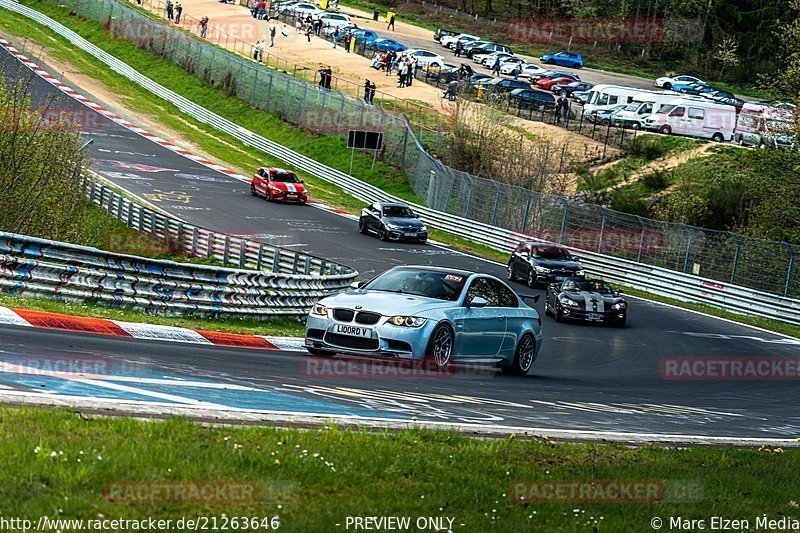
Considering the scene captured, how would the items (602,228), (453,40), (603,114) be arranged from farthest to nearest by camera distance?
(453,40), (603,114), (602,228)

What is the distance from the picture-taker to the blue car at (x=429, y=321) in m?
13.4

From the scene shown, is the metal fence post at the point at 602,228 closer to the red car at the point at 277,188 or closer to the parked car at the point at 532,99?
the red car at the point at 277,188

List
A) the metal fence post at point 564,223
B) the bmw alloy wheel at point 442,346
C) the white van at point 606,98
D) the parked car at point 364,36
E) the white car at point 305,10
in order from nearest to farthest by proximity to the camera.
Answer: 1. the bmw alloy wheel at point 442,346
2. the metal fence post at point 564,223
3. the white van at point 606,98
4. the parked car at point 364,36
5. the white car at point 305,10

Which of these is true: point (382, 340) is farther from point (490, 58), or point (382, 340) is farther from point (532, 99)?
point (490, 58)

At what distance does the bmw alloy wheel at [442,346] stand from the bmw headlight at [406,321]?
0.33m

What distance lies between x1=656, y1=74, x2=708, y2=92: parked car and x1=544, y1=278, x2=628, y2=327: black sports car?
178 feet

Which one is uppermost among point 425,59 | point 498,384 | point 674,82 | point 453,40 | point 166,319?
point 453,40

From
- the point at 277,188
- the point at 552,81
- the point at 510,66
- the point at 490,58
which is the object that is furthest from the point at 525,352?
the point at 490,58

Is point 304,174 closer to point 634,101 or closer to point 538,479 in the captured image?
point 634,101

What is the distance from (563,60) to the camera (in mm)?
88125

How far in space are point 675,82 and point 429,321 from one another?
2784 inches

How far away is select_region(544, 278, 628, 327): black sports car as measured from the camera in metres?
27.2

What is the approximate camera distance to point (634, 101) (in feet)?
208

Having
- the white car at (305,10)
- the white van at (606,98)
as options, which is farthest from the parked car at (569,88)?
the white car at (305,10)
